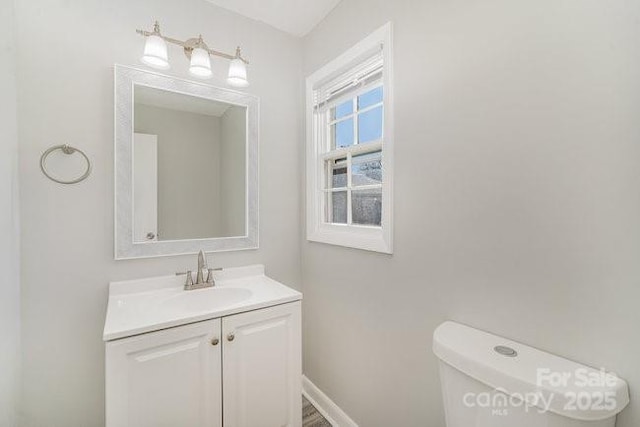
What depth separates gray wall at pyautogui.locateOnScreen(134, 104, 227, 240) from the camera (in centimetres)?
152

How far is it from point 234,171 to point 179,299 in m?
0.80

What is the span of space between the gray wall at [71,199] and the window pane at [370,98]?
40.4 inches

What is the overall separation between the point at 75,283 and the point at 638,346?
6.70 ft

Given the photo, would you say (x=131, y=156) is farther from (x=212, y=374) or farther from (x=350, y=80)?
(x=350, y=80)

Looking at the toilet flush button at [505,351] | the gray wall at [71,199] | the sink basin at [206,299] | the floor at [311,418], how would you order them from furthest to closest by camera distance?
the floor at [311,418]
the sink basin at [206,299]
the gray wall at [71,199]
the toilet flush button at [505,351]

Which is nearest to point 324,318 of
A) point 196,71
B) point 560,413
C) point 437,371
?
point 437,371

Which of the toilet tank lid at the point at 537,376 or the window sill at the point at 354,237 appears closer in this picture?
the toilet tank lid at the point at 537,376

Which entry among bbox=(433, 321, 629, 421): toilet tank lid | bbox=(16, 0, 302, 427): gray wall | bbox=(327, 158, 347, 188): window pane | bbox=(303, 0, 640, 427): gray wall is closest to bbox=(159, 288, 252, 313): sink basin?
bbox=(16, 0, 302, 427): gray wall

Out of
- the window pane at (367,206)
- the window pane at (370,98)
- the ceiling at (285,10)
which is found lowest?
the window pane at (367,206)

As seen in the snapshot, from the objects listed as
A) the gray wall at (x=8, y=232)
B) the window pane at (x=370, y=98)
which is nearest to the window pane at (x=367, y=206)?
the window pane at (x=370, y=98)

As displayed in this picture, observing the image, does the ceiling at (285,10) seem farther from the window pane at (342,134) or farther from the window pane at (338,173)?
the window pane at (338,173)

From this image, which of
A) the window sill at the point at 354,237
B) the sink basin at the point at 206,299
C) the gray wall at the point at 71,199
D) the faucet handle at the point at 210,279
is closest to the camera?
the gray wall at the point at 71,199

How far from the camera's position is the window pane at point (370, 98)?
151cm

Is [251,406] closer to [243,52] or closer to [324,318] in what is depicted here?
[324,318]
